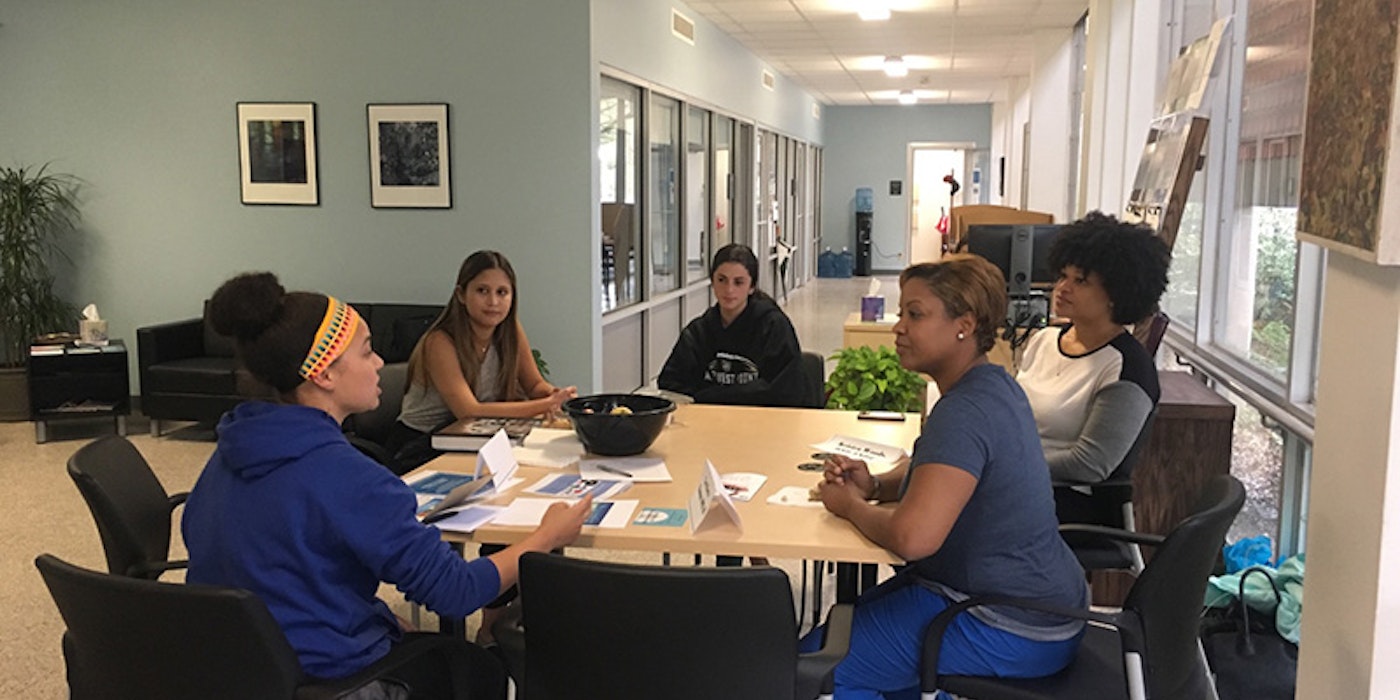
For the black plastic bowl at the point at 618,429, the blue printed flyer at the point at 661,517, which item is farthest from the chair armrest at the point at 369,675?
the black plastic bowl at the point at 618,429

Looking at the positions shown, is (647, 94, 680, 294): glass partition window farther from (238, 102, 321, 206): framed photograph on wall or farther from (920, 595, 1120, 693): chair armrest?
(920, 595, 1120, 693): chair armrest

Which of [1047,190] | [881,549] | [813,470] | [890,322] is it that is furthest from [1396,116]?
[1047,190]

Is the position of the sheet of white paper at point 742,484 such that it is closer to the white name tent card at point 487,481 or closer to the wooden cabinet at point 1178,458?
the white name tent card at point 487,481

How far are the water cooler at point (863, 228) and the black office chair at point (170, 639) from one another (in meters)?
17.7

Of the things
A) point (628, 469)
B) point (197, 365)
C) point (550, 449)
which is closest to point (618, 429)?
point (628, 469)

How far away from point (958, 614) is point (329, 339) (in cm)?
127

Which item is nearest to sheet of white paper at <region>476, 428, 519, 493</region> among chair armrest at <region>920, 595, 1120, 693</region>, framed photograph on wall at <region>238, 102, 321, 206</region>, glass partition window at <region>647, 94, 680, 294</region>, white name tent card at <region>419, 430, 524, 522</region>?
white name tent card at <region>419, 430, 524, 522</region>

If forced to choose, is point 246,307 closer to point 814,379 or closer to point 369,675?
point 369,675

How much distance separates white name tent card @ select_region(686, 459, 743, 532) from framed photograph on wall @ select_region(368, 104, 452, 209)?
479 centimetres

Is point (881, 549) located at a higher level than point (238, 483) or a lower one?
lower

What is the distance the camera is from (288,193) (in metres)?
6.86

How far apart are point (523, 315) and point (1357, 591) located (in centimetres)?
521

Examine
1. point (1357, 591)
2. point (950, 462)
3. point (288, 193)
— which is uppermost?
point (288, 193)

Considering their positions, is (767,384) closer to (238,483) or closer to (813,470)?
(813,470)
